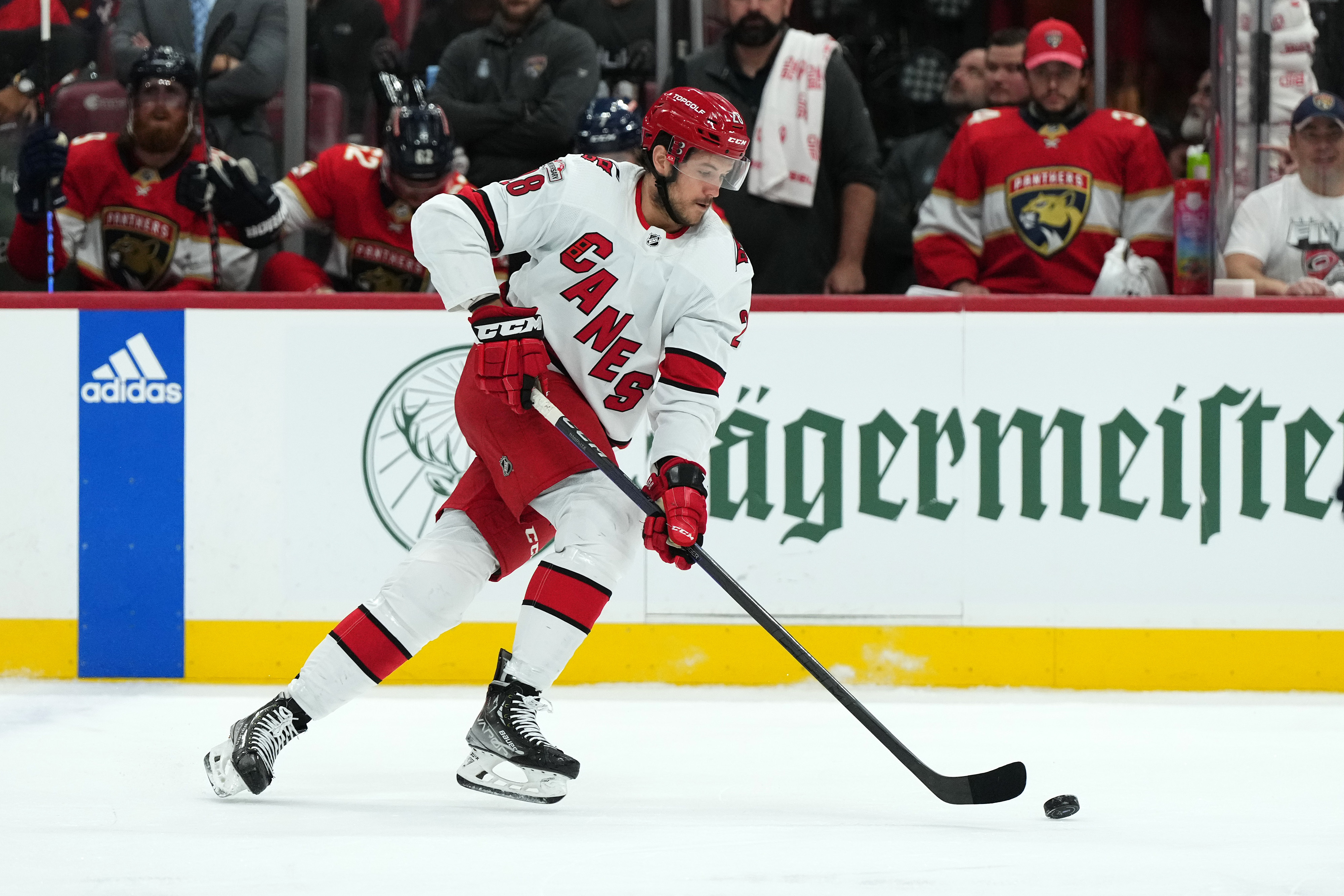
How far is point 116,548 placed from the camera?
3.72 metres

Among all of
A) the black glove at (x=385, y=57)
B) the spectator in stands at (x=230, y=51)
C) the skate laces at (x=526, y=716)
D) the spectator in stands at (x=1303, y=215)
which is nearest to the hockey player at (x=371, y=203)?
the spectator in stands at (x=230, y=51)

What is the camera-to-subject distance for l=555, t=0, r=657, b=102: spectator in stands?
4590mm

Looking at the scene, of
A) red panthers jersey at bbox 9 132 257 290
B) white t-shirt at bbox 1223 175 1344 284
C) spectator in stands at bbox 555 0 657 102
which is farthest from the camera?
spectator in stands at bbox 555 0 657 102

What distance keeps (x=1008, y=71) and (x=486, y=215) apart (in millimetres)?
2343

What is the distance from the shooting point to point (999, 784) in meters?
2.48

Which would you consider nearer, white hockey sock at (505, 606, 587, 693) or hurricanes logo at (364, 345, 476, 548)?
white hockey sock at (505, 606, 587, 693)

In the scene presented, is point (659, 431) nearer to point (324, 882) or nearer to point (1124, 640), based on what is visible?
point (324, 882)

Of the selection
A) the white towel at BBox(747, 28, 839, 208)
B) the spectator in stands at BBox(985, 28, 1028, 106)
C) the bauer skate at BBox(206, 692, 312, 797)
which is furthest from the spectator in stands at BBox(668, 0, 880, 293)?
the bauer skate at BBox(206, 692, 312, 797)

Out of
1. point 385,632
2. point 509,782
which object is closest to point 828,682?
point 509,782

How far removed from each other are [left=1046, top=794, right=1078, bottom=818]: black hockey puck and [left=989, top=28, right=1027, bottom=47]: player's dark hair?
2.64 metres

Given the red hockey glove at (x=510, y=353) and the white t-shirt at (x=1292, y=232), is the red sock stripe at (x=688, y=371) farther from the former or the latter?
the white t-shirt at (x=1292, y=232)

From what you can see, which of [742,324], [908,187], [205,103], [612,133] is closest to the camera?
[742,324]

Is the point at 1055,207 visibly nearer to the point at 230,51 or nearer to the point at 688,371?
the point at 688,371

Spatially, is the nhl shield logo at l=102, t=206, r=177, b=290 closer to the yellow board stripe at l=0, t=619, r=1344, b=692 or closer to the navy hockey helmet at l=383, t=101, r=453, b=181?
the navy hockey helmet at l=383, t=101, r=453, b=181
